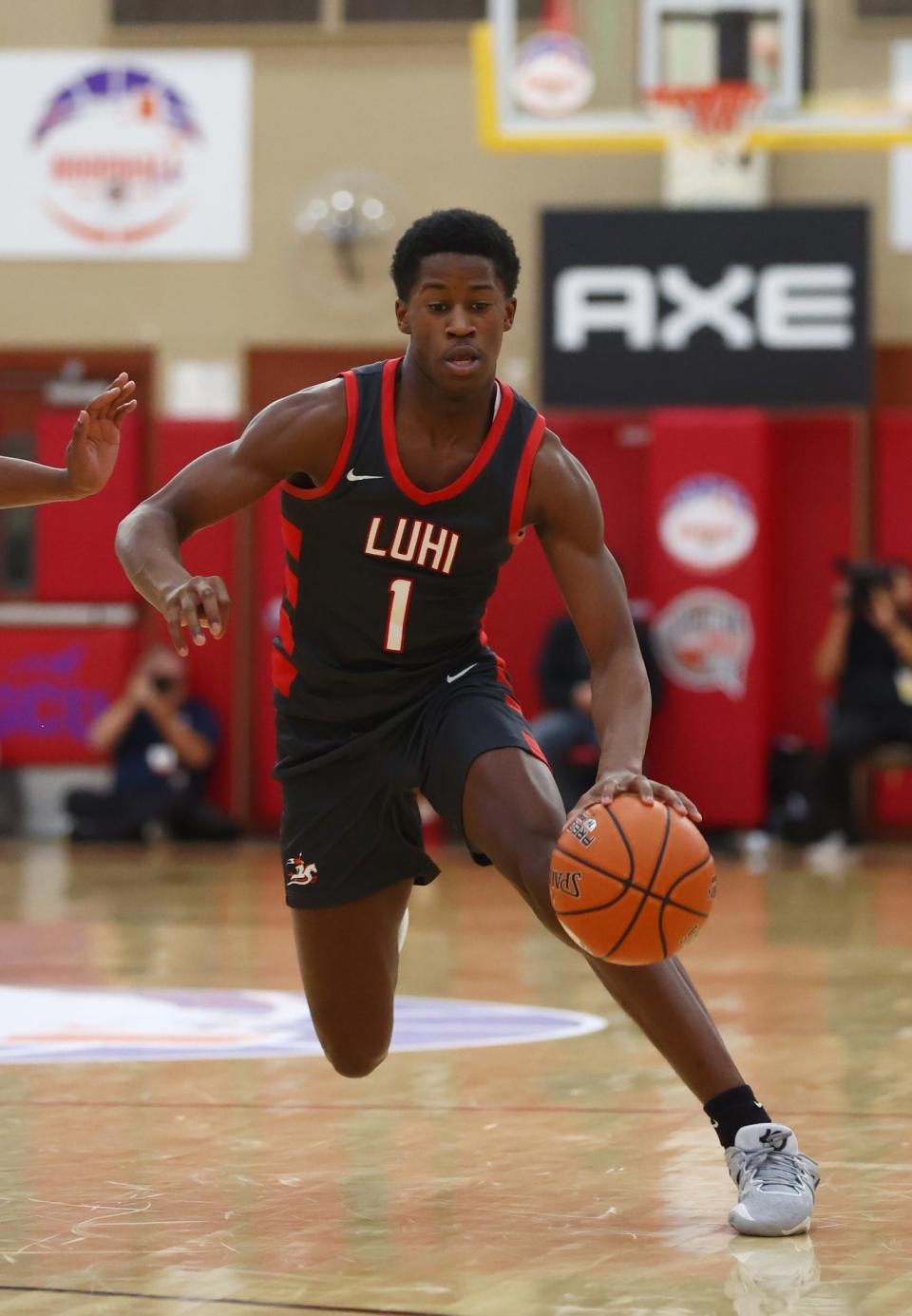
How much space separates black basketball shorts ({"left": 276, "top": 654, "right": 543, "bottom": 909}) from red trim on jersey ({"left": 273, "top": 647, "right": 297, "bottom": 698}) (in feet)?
0.20

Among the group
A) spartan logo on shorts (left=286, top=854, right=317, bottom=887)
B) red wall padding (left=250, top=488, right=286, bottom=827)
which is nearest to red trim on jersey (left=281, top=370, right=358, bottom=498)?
spartan logo on shorts (left=286, top=854, right=317, bottom=887)

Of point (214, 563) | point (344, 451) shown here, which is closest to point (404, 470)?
point (344, 451)

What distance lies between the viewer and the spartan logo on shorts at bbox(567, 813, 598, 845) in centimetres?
353

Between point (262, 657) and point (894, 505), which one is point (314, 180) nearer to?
point (262, 657)

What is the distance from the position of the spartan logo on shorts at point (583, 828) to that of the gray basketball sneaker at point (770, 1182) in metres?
0.61

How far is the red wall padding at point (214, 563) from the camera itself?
43.7 feet

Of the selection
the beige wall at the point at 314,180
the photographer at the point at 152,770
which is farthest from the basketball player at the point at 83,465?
the beige wall at the point at 314,180

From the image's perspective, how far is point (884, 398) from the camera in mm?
13359

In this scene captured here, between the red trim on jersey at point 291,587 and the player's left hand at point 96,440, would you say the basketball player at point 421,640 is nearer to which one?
the red trim on jersey at point 291,587

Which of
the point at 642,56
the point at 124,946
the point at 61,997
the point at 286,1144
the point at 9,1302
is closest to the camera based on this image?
the point at 9,1302

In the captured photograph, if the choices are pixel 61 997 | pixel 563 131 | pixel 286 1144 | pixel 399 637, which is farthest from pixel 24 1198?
pixel 563 131

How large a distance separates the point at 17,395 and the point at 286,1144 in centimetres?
1011

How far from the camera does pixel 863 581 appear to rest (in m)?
12.2

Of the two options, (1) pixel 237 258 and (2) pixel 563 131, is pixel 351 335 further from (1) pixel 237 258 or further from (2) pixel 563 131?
(2) pixel 563 131
